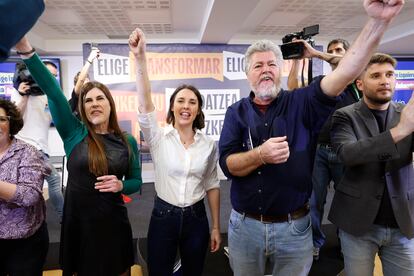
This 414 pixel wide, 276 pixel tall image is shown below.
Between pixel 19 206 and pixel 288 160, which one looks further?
pixel 19 206

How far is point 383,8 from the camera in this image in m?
0.95

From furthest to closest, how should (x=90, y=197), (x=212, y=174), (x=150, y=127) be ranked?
(x=212, y=174), (x=150, y=127), (x=90, y=197)

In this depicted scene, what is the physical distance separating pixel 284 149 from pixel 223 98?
14.5 ft

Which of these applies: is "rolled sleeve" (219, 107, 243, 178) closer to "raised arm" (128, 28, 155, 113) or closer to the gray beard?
the gray beard

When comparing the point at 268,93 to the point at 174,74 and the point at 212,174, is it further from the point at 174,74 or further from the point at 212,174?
the point at 174,74

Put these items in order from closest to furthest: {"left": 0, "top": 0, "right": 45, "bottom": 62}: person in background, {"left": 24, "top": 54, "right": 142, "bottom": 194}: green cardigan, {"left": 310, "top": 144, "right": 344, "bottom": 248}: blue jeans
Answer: {"left": 0, "top": 0, "right": 45, "bottom": 62}: person in background → {"left": 24, "top": 54, "right": 142, "bottom": 194}: green cardigan → {"left": 310, "top": 144, "right": 344, "bottom": 248}: blue jeans

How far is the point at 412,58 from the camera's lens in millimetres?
7160

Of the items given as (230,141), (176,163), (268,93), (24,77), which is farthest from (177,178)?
(24,77)

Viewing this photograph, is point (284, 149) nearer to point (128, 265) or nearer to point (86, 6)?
point (128, 265)

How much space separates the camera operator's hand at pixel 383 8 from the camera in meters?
0.93

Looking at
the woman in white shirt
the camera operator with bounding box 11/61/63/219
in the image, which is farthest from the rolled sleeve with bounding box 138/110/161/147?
the camera operator with bounding box 11/61/63/219

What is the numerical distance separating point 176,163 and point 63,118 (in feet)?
2.12

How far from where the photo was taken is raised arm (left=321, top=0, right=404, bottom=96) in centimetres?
95

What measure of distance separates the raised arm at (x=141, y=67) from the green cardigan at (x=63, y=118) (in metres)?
0.26
